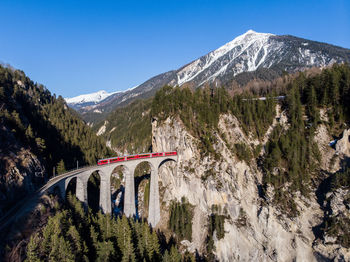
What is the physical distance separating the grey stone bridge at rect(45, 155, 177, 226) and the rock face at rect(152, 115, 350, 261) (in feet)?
17.4

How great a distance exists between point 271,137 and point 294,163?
11530 millimetres

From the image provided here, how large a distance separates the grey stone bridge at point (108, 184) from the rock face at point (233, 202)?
17.4 feet

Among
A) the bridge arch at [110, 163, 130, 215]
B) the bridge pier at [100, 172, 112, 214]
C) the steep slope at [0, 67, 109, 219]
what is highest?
the steep slope at [0, 67, 109, 219]

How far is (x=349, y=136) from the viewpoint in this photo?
153ft

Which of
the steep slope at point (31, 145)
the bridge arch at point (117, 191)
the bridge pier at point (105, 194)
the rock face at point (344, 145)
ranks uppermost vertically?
the steep slope at point (31, 145)

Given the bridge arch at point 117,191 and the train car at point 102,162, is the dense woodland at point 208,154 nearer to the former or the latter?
the train car at point 102,162

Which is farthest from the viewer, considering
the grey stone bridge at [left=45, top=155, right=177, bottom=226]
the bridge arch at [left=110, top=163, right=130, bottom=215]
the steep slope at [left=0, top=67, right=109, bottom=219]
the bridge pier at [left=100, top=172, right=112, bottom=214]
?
the bridge arch at [left=110, top=163, right=130, bottom=215]

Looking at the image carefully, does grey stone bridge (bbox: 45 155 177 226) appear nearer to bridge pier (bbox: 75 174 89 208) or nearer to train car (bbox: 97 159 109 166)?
bridge pier (bbox: 75 174 89 208)

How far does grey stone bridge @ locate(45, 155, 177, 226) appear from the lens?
43375 millimetres

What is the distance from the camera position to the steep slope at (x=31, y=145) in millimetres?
36844

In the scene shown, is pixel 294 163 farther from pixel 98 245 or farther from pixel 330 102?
pixel 98 245

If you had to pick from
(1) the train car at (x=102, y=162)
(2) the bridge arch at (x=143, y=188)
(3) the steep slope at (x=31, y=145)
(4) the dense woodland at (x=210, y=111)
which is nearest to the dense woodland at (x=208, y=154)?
(4) the dense woodland at (x=210, y=111)

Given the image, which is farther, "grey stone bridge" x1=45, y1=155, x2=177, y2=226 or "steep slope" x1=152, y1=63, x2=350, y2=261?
"grey stone bridge" x1=45, y1=155, x2=177, y2=226

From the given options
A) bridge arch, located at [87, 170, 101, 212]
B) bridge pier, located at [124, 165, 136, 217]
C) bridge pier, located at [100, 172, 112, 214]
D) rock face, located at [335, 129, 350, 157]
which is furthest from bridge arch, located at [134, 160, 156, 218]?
rock face, located at [335, 129, 350, 157]
